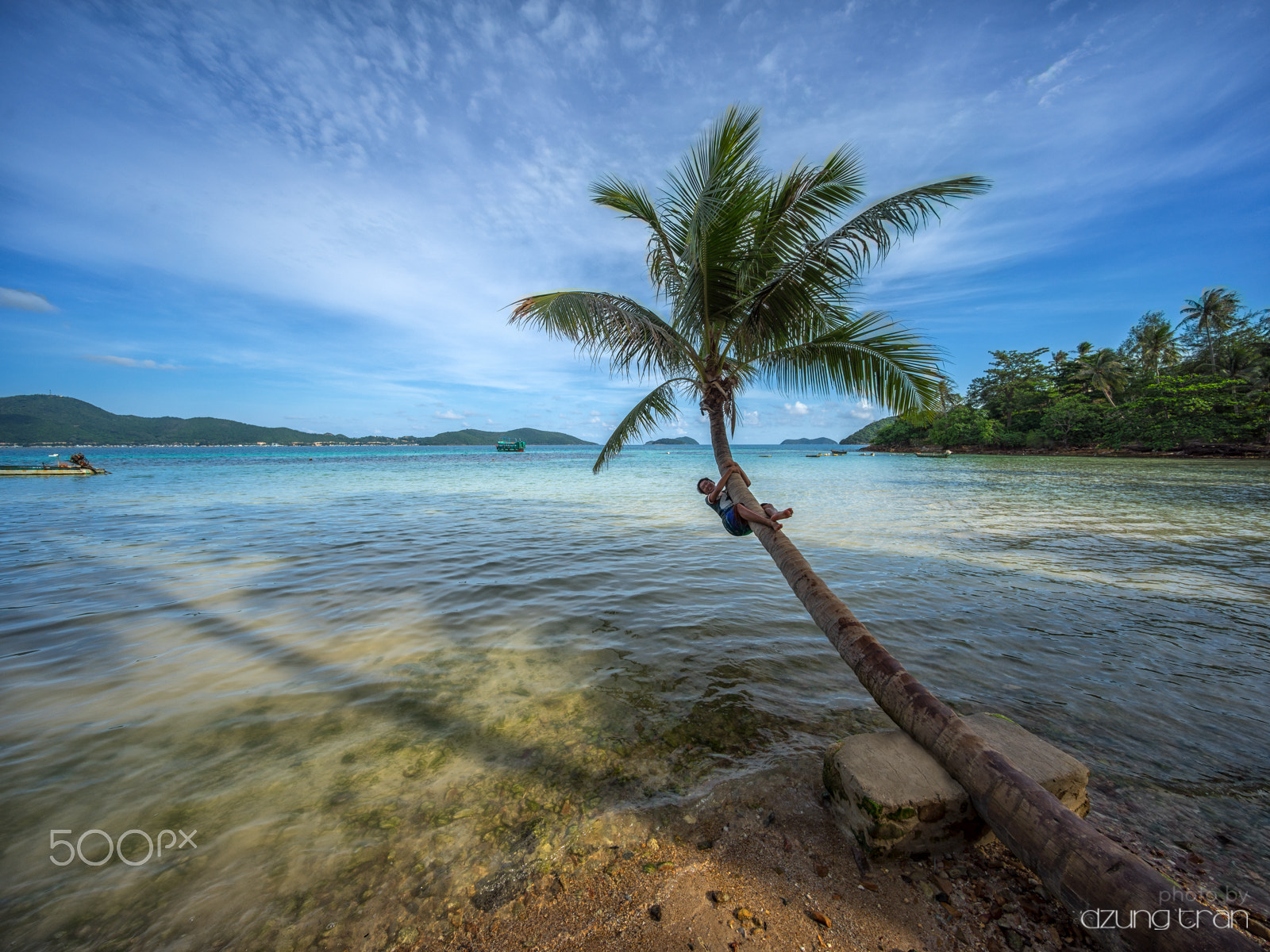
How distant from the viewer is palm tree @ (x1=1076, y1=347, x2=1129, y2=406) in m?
50.8

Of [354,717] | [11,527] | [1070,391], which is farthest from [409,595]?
[1070,391]

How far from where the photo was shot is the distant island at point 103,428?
4456 inches

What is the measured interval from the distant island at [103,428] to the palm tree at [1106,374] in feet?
602

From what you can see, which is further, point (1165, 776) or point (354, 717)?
point (354, 717)

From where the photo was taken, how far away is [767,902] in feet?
6.82

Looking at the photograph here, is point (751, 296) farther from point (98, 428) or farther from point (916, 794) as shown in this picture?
point (98, 428)

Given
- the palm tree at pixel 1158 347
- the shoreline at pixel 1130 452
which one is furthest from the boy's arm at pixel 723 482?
the palm tree at pixel 1158 347

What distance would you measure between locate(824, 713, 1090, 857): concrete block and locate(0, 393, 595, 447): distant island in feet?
519

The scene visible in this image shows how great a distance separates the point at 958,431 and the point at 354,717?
70.6 m

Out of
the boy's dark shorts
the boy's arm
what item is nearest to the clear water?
the boy's dark shorts

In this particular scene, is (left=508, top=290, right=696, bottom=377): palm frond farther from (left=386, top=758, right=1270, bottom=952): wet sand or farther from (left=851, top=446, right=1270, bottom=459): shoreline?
(left=851, top=446, right=1270, bottom=459): shoreline

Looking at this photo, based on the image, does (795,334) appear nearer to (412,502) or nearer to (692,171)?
(692,171)

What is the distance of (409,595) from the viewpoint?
6723 millimetres

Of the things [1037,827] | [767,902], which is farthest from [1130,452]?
[767,902]
